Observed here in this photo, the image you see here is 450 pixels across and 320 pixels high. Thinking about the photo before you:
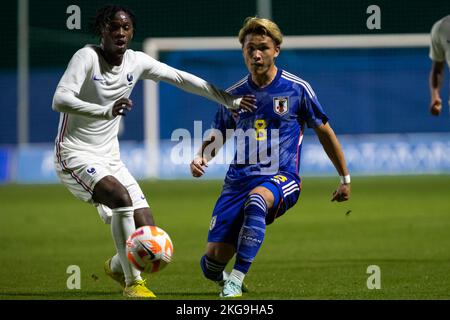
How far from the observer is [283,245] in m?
12.6

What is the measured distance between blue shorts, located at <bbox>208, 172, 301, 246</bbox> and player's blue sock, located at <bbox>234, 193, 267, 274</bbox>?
22 centimetres

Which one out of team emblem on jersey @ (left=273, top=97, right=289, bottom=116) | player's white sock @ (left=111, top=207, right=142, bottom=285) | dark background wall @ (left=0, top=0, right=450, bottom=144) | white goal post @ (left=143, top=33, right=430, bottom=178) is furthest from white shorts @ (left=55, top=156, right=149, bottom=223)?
dark background wall @ (left=0, top=0, right=450, bottom=144)

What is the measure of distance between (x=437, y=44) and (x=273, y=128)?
2706mm

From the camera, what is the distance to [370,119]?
2953 centimetres

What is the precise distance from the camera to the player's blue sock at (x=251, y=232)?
7.44 meters

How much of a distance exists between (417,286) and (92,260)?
13.7 ft

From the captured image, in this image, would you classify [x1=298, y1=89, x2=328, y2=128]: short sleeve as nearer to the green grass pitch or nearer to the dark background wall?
the green grass pitch

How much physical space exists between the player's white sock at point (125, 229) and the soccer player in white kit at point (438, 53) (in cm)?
332

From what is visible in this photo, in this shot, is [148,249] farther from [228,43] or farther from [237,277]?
[228,43]

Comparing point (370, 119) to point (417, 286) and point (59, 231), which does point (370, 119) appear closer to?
point (59, 231)

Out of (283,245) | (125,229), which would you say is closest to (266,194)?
(125,229)

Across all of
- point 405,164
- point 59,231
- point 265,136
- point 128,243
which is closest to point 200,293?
point 128,243

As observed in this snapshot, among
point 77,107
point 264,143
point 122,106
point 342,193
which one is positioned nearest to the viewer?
point 122,106

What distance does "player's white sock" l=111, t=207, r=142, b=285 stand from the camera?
772 centimetres
